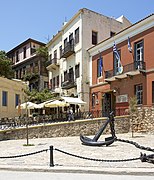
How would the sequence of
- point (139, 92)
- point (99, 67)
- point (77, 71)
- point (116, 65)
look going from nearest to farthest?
point (139, 92), point (116, 65), point (99, 67), point (77, 71)

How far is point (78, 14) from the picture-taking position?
32000 millimetres

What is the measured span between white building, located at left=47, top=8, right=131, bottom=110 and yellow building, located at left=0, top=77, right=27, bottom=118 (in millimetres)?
5486

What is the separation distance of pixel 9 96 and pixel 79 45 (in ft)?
33.2

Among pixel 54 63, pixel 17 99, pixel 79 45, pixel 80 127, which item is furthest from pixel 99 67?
pixel 17 99

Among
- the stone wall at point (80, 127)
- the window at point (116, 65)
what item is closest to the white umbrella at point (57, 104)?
the stone wall at point (80, 127)

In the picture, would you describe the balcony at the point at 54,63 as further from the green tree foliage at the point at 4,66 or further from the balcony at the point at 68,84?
the green tree foliage at the point at 4,66

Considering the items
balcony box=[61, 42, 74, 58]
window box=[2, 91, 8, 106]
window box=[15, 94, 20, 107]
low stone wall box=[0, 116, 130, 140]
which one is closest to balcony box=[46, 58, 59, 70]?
balcony box=[61, 42, 74, 58]

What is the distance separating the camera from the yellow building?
31.9m

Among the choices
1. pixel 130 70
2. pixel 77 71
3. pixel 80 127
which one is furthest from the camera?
pixel 77 71

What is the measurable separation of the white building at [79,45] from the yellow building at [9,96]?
216 inches

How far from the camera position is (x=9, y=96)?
3328 centimetres

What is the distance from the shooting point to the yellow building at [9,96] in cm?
3194

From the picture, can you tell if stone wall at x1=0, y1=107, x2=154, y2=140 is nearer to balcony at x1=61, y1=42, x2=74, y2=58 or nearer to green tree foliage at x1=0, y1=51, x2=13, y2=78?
balcony at x1=61, y1=42, x2=74, y2=58

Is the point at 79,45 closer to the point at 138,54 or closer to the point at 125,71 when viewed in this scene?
the point at 125,71
